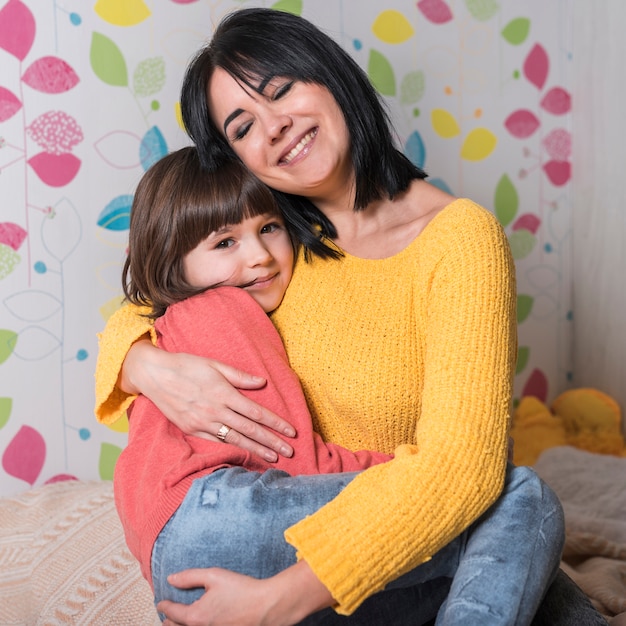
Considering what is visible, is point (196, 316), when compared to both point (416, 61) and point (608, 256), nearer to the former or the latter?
point (416, 61)

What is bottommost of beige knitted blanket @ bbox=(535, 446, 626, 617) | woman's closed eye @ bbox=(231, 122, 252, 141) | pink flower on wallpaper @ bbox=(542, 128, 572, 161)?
beige knitted blanket @ bbox=(535, 446, 626, 617)

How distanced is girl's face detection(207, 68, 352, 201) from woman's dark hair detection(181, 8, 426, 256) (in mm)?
20

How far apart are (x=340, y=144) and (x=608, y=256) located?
1462 mm

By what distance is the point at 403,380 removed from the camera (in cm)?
127

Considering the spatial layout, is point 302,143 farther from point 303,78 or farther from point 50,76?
point 50,76

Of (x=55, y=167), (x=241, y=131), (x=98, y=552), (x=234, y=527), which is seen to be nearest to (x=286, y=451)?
(x=234, y=527)

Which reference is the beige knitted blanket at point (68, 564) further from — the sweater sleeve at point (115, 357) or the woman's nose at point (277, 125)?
the woman's nose at point (277, 125)

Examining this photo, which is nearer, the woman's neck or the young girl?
the young girl

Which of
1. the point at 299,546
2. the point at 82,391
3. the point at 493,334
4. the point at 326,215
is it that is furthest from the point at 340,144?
the point at 82,391

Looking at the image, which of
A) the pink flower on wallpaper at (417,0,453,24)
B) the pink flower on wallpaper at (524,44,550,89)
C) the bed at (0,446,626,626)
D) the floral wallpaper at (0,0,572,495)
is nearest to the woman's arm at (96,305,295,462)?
the bed at (0,446,626,626)

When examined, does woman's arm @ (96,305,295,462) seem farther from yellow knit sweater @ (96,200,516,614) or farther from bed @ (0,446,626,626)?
bed @ (0,446,626,626)

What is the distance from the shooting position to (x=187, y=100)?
1.53 m

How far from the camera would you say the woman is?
38.8 inches

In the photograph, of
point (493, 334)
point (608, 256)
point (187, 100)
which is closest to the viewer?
point (493, 334)
